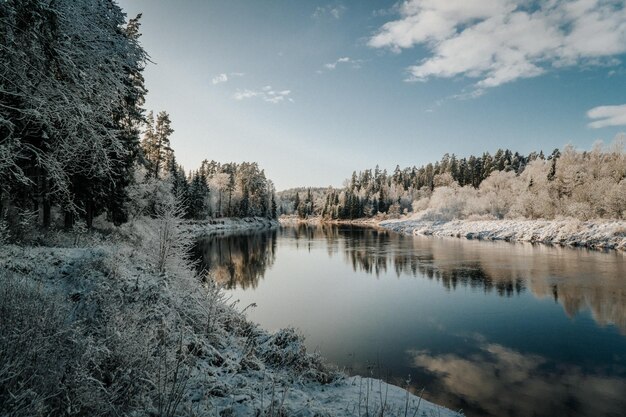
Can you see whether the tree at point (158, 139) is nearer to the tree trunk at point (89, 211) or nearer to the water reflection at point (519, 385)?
the tree trunk at point (89, 211)

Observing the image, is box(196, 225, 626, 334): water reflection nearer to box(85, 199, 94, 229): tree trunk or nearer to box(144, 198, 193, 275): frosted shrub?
box(144, 198, 193, 275): frosted shrub

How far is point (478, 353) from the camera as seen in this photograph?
40.0ft

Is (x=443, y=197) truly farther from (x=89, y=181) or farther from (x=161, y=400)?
(x=161, y=400)

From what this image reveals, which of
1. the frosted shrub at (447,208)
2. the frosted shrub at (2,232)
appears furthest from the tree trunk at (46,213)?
the frosted shrub at (447,208)

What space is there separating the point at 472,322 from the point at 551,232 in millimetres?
37732

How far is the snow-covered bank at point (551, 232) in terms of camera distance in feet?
122

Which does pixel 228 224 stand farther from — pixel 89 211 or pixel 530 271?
pixel 530 271

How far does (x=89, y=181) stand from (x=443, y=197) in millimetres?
85963

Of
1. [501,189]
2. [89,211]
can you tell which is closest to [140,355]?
[89,211]

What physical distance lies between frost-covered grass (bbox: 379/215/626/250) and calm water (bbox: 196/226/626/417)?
337 inches

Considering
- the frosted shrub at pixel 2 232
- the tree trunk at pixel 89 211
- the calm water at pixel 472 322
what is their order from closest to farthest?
1. the frosted shrub at pixel 2 232
2. the calm water at pixel 472 322
3. the tree trunk at pixel 89 211

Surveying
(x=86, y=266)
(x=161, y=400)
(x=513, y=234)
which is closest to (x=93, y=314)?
(x=86, y=266)

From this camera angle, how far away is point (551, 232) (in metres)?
44.7

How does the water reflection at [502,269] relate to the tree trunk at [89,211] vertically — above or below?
below
